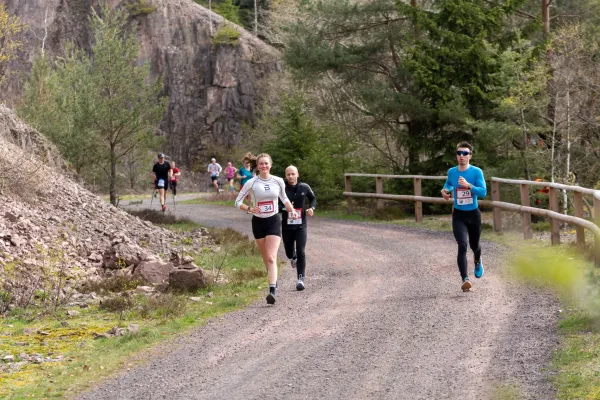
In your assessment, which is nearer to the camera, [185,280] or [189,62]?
[185,280]

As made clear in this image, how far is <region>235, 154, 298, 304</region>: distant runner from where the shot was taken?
1057 centimetres

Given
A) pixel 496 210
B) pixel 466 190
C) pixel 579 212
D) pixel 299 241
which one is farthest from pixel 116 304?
pixel 496 210

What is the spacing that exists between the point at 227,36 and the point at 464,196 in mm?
50817

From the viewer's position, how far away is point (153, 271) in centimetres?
1265

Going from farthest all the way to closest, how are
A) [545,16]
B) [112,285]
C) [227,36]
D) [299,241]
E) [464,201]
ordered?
[227,36] → [545,16] → [112,285] → [299,241] → [464,201]

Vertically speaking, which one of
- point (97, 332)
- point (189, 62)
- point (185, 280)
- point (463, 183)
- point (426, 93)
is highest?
point (189, 62)

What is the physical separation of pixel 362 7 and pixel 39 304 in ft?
62.8

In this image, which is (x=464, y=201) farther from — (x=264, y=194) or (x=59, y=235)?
(x=59, y=235)

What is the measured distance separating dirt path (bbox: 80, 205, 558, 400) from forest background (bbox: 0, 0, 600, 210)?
7778mm

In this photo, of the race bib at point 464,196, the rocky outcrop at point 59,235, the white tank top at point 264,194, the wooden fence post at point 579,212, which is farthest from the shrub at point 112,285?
the wooden fence post at point 579,212

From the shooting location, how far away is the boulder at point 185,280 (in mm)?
11703

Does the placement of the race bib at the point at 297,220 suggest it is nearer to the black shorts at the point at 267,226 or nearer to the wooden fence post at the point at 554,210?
the black shorts at the point at 267,226

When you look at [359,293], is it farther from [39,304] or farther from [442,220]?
[442,220]

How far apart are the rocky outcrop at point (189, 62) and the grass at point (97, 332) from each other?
48219 mm
